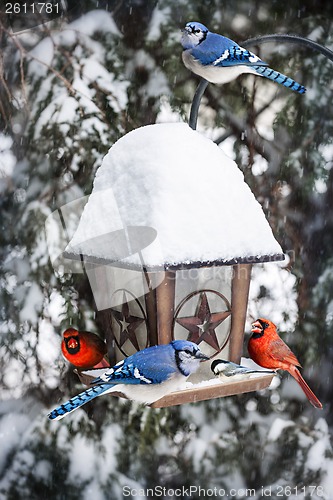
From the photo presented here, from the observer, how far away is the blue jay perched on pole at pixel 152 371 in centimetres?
152

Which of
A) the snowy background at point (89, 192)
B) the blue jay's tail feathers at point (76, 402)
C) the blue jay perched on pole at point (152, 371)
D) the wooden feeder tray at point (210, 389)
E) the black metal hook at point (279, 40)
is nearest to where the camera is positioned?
the blue jay's tail feathers at point (76, 402)

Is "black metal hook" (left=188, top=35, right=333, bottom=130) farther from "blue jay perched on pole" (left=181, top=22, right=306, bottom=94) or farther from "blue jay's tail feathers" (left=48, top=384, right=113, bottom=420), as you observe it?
"blue jay's tail feathers" (left=48, top=384, right=113, bottom=420)

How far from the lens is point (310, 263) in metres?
3.31

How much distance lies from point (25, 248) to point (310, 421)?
1.59m

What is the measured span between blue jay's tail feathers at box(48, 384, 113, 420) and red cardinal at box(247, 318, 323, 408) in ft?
1.52

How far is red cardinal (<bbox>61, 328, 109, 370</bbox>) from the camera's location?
1.79 metres

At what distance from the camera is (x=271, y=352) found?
1.81m

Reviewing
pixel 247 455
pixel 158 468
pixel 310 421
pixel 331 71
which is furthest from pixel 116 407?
pixel 331 71

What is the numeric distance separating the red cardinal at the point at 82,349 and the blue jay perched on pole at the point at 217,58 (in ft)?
2.31

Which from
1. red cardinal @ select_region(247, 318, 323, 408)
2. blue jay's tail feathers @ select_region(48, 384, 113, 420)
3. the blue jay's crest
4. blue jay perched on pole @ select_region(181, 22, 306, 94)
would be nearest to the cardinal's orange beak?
red cardinal @ select_region(247, 318, 323, 408)

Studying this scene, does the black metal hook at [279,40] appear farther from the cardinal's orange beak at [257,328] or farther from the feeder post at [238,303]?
the cardinal's orange beak at [257,328]

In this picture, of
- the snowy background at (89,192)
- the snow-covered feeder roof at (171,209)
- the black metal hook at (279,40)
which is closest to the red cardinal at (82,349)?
the snow-covered feeder roof at (171,209)

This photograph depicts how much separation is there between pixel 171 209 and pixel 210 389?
0.42 metres

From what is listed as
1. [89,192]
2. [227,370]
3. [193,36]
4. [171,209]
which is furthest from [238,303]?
[89,192]
